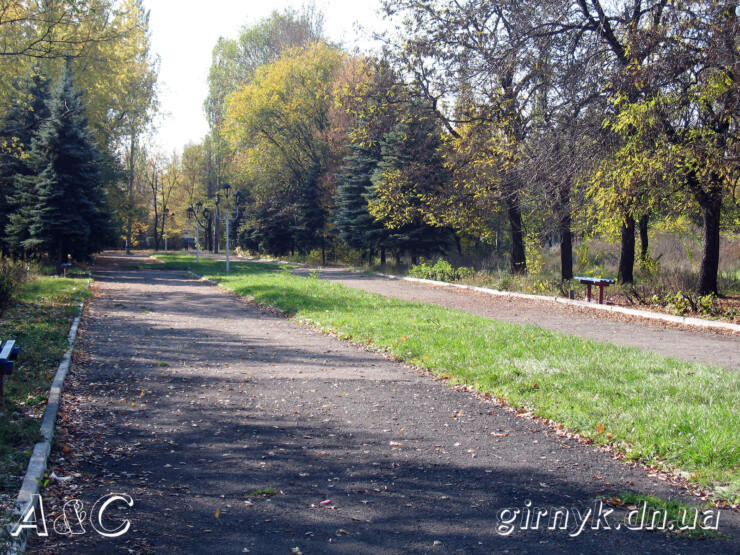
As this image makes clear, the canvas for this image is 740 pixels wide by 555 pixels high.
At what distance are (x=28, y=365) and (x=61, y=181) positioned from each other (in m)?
24.1

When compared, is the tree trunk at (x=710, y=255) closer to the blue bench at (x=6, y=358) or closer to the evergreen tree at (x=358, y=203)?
the blue bench at (x=6, y=358)

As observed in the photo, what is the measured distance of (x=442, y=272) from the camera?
25953 millimetres

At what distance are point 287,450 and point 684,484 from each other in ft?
10.2

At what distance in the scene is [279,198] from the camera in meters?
52.3

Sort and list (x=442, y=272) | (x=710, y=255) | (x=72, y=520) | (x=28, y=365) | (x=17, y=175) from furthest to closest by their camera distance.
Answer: (x=17, y=175)
(x=442, y=272)
(x=710, y=255)
(x=28, y=365)
(x=72, y=520)

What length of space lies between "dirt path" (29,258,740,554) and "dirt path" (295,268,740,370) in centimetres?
433

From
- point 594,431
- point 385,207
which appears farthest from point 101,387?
point 385,207

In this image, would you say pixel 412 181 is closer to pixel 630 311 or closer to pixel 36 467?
pixel 630 311

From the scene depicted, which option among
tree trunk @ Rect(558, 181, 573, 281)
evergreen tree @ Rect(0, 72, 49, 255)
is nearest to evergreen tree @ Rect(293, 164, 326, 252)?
evergreen tree @ Rect(0, 72, 49, 255)

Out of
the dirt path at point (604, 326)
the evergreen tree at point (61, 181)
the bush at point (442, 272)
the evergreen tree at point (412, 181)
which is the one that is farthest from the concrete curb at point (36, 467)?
the evergreen tree at point (61, 181)

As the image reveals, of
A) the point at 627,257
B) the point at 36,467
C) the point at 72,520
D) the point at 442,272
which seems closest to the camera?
the point at 72,520

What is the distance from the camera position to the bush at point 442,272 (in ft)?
81.7

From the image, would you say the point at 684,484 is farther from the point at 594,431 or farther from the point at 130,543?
the point at 130,543

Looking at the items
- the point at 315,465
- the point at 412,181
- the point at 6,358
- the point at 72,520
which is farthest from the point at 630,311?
the point at 412,181
